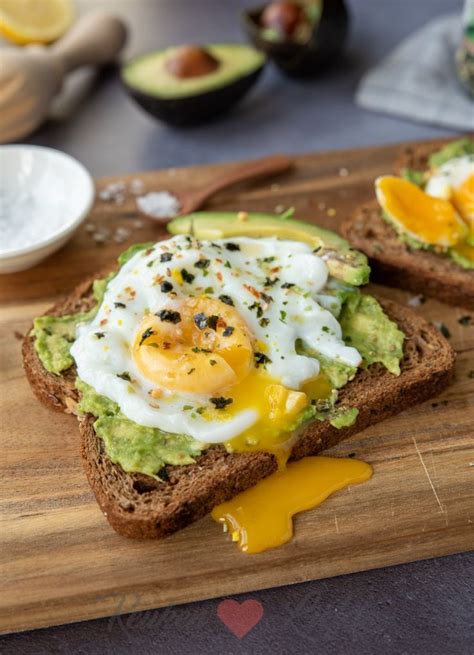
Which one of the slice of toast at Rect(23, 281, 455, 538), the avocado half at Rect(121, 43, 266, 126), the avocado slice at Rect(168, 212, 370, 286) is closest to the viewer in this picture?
the slice of toast at Rect(23, 281, 455, 538)

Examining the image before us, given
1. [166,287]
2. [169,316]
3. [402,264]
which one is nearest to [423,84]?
[402,264]

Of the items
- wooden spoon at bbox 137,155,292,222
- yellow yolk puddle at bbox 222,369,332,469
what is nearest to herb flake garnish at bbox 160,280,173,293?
yellow yolk puddle at bbox 222,369,332,469

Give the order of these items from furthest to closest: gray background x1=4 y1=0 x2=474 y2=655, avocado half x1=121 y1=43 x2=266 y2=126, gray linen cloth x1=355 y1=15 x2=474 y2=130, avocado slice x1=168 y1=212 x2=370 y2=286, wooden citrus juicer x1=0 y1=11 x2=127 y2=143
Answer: gray linen cloth x1=355 y1=15 x2=474 y2=130 → avocado half x1=121 y1=43 x2=266 y2=126 → wooden citrus juicer x1=0 y1=11 x2=127 y2=143 → avocado slice x1=168 y1=212 x2=370 y2=286 → gray background x1=4 y1=0 x2=474 y2=655

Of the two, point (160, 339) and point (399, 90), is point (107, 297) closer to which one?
point (160, 339)

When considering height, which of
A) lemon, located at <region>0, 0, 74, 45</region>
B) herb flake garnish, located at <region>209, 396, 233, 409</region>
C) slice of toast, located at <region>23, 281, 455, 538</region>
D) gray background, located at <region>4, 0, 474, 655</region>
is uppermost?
lemon, located at <region>0, 0, 74, 45</region>

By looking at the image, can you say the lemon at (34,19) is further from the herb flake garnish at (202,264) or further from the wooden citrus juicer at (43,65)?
the herb flake garnish at (202,264)

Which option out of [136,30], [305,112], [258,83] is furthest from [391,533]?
[136,30]

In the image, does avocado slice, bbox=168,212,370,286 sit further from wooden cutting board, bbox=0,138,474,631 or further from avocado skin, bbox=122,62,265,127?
avocado skin, bbox=122,62,265,127
